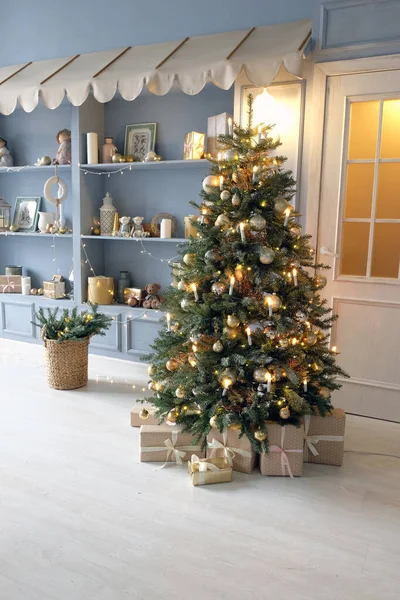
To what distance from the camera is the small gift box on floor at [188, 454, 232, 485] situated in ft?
7.68

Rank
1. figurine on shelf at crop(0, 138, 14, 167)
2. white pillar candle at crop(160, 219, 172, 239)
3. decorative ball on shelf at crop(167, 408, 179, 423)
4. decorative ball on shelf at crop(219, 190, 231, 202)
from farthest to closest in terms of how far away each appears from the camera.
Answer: figurine on shelf at crop(0, 138, 14, 167) < white pillar candle at crop(160, 219, 172, 239) < decorative ball on shelf at crop(167, 408, 179, 423) < decorative ball on shelf at crop(219, 190, 231, 202)

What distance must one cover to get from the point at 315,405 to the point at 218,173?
1.26 meters

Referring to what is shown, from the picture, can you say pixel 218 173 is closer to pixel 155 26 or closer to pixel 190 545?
pixel 190 545

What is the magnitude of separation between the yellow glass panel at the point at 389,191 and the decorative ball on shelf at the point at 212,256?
48.0 inches

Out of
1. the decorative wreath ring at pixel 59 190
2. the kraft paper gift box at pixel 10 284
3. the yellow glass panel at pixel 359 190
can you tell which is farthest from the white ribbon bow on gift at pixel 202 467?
the kraft paper gift box at pixel 10 284

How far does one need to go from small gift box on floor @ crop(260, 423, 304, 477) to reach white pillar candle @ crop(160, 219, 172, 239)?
205cm

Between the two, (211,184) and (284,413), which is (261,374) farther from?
(211,184)

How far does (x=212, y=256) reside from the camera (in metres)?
2.46

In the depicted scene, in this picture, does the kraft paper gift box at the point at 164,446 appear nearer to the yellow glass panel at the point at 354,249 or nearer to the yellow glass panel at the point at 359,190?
the yellow glass panel at the point at 354,249

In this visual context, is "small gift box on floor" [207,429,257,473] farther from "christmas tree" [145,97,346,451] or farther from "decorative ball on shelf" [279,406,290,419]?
"decorative ball on shelf" [279,406,290,419]

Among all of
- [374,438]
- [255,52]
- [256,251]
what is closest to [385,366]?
[374,438]

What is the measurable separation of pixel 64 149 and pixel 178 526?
343 cm

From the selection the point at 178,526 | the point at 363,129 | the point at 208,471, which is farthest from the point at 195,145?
the point at 178,526

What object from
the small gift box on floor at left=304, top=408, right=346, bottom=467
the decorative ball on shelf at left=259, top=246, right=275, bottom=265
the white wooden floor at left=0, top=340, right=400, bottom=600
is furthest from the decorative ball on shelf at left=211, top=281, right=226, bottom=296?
the white wooden floor at left=0, top=340, right=400, bottom=600
